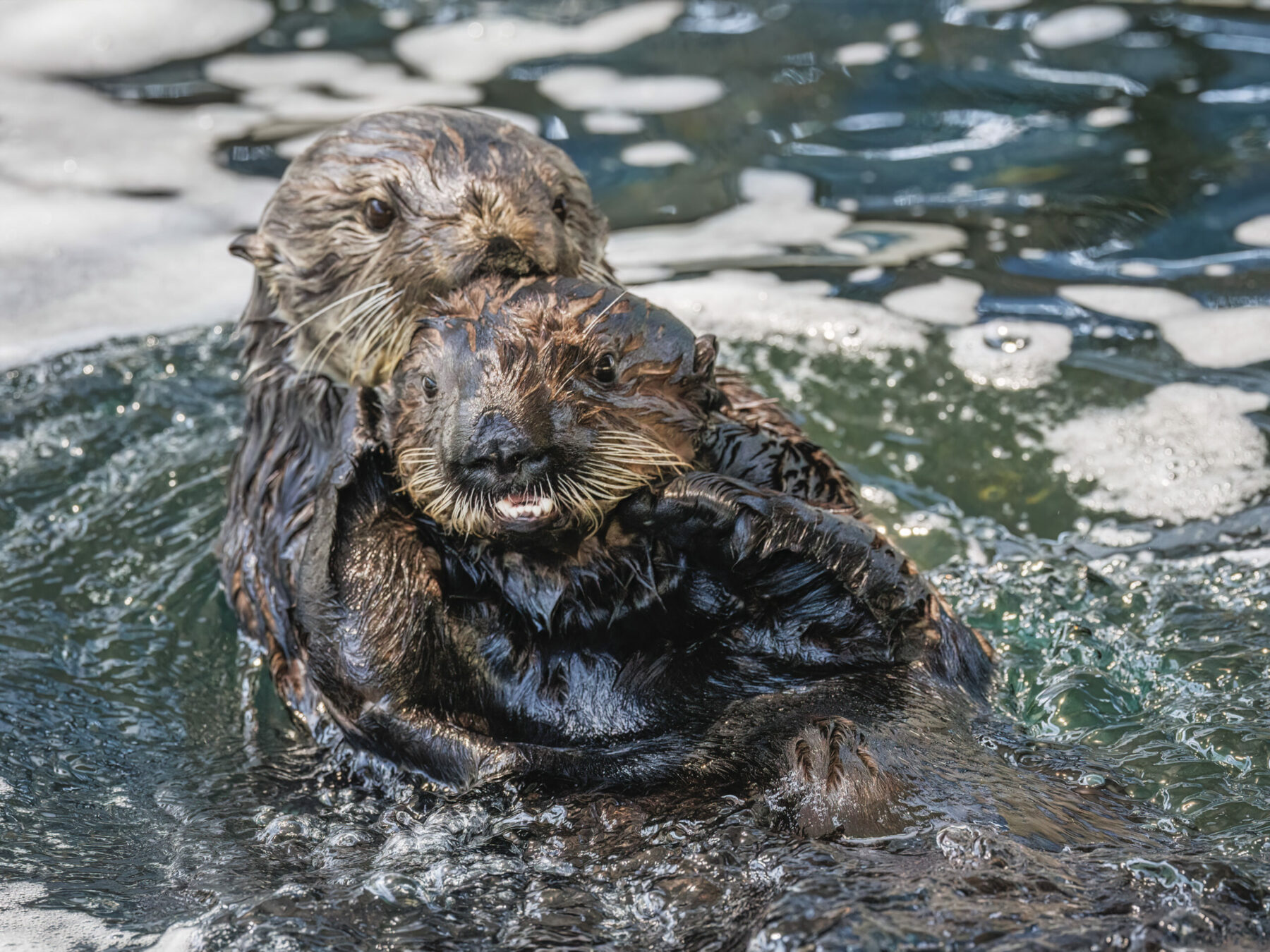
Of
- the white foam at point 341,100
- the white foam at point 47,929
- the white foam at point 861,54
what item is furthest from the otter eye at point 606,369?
the white foam at point 861,54

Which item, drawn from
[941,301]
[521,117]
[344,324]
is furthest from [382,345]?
[521,117]

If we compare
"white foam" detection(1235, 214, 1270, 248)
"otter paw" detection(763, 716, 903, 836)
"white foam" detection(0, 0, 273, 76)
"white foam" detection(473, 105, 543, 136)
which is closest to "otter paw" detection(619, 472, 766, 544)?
"otter paw" detection(763, 716, 903, 836)

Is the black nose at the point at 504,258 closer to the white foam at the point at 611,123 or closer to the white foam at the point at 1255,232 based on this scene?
the white foam at the point at 1255,232

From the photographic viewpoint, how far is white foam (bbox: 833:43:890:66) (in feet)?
27.0

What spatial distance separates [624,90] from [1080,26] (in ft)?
9.07

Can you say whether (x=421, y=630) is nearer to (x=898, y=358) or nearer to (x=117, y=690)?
(x=117, y=690)

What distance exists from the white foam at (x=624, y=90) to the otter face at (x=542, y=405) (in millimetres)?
5153

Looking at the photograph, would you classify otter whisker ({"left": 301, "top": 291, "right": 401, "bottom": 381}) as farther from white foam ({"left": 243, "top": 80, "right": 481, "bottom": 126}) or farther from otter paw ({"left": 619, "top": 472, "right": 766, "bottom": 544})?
white foam ({"left": 243, "top": 80, "right": 481, "bottom": 126})

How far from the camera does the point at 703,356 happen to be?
3.03 metres

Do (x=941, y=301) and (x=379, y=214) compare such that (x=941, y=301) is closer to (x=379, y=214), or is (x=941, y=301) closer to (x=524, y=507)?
(x=379, y=214)

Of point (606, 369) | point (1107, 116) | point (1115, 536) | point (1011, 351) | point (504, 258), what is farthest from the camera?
point (1107, 116)

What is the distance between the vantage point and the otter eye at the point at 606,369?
287 centimetres

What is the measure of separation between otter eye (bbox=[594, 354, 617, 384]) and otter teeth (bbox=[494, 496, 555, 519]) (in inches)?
12.0

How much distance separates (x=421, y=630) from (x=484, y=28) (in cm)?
665
